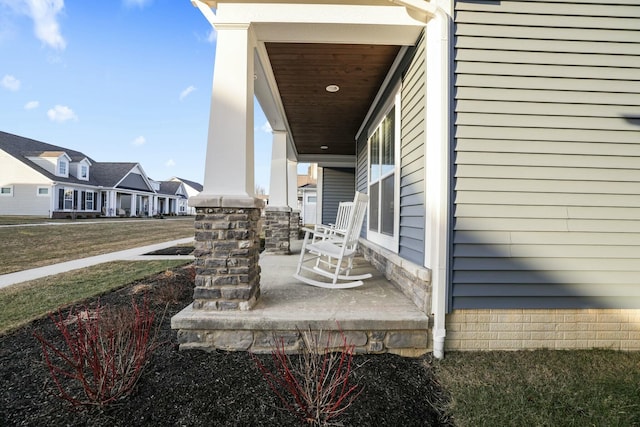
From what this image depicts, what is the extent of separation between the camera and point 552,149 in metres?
2.29

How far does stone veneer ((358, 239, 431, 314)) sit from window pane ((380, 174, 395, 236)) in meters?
0.28

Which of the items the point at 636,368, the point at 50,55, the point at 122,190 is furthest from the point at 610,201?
the point at 122,190

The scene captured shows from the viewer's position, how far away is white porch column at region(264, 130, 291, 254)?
19.2 feet

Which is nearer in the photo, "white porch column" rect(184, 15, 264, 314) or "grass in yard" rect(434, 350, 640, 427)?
"grass in yard" rect(434, 350, 640, 427)

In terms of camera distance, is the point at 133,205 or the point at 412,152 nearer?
the point at 412,152

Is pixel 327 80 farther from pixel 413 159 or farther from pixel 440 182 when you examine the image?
pixel 440 182

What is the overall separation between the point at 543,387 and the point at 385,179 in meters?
2.69

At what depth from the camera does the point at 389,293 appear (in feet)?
9.45

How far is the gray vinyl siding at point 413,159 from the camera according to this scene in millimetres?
2529

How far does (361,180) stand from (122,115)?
3258 centimetres

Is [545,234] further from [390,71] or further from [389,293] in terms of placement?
[390,71]

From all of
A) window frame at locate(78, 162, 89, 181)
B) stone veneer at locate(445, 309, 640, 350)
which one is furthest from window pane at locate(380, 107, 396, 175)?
window frame at locate(78, 162, 89, 181)

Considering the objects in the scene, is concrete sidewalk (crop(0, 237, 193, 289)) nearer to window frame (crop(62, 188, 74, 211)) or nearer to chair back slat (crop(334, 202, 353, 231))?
chair back slat (crop(334, 202, 353, 231))

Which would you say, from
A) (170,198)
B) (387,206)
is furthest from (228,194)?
(170,198)
